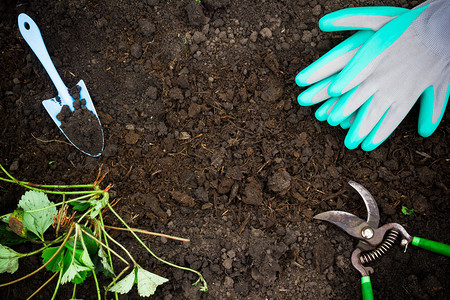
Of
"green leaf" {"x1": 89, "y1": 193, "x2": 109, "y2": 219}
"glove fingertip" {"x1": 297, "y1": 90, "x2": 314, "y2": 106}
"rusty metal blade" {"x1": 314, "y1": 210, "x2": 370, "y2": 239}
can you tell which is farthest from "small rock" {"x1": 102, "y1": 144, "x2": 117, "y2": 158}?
"rusty metal blade" {"x1": 314, "y1": 210, "x2": 370, "y2": 239}

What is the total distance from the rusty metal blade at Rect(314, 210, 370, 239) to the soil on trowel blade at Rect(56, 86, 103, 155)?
1.01 meters

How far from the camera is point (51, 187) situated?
1478 mm

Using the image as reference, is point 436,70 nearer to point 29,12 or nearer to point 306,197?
point 306,197

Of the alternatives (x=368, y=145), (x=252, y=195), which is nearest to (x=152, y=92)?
(x=252, y=195)

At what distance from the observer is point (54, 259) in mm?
1366

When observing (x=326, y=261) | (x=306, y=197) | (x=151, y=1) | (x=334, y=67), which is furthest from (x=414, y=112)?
(x=151, y=1)

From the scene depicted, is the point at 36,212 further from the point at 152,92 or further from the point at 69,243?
the point at 152,92

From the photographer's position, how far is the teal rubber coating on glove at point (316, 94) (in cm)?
149

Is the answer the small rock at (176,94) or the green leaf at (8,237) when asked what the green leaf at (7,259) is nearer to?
the green leaf at (8,237)

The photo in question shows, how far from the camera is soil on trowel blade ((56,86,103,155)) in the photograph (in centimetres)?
154

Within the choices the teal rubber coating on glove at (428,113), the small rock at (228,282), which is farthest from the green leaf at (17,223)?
the teal rubber coating on glove at (428,113)

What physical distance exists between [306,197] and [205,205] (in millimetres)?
432

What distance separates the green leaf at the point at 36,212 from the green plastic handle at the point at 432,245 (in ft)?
4.59

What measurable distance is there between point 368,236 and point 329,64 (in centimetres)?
71
